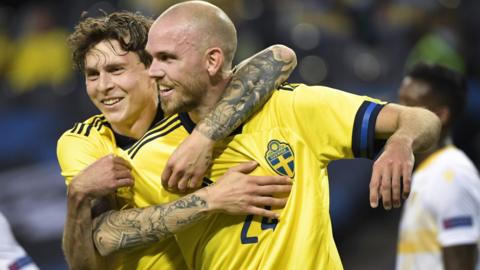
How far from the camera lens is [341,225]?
8.82 metres

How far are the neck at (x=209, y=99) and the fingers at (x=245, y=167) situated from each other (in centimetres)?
27

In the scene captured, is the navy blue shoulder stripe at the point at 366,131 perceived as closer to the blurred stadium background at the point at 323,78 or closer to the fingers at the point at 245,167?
the fingers at the point at 245,167

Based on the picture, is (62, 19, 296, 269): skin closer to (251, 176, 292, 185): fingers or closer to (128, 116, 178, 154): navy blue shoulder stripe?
(251, 176, 292, 185): fingers

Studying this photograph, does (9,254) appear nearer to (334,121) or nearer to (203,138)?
(203,138)

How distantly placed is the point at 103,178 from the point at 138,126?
1.77 feet

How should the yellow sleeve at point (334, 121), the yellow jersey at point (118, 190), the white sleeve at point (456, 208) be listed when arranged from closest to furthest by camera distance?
the yellow sleeve at point (334, 121) → the yellow jersey at point (118, 190) → the white sleeve at point (456, 208)

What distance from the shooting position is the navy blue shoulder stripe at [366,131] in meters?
3.75

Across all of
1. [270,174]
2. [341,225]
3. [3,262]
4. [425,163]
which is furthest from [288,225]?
[341,225]

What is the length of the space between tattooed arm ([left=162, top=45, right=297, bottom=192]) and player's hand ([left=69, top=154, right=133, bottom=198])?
0.21m

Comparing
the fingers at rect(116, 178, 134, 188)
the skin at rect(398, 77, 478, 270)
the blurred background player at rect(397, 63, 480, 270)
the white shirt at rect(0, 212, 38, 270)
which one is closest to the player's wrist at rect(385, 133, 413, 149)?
the fingers at rect(116, 178, 134, 188)

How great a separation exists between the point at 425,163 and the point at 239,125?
275 centimetres

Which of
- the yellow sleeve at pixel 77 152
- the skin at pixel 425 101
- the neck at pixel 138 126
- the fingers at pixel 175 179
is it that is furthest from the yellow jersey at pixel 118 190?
the skin at pixel 425 101

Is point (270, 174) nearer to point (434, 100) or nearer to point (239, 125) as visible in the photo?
point (239, 125)

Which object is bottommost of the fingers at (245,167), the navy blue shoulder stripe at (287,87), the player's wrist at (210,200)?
the player's wrist at (210,200)
